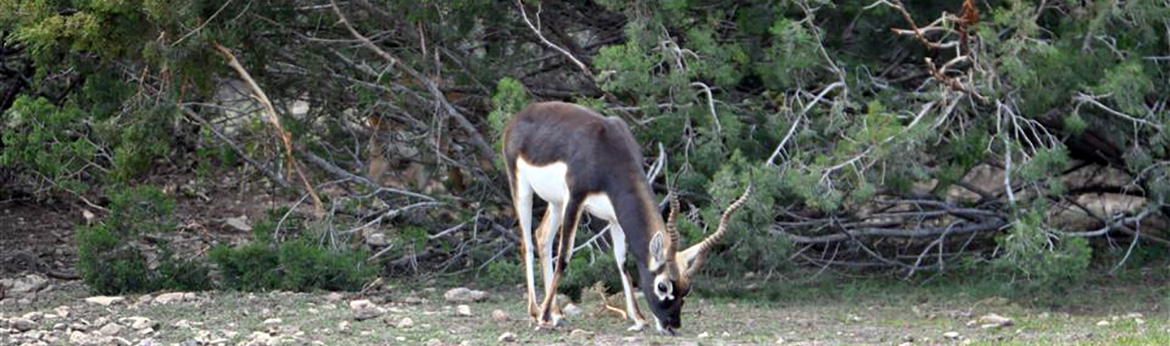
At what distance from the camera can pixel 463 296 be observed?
12.6 meters

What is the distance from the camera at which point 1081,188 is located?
1517cm

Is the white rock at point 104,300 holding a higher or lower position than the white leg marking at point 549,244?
lower

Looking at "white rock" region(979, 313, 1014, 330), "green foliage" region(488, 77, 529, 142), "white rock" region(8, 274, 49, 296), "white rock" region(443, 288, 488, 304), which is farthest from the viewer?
→ "white rock" region(8, 274, 49, 296)

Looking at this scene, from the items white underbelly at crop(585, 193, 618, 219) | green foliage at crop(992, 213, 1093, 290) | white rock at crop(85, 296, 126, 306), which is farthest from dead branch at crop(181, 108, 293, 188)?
A: green foliage at crop(992, 213, 1093, 290)

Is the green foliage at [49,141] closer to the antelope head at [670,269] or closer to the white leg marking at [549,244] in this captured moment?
the white leg marking at [549,244]

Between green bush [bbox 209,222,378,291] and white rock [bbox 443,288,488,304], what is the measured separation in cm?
86

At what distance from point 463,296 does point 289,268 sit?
1.41 meters

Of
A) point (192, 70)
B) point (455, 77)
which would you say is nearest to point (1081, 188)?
point (455, 77)

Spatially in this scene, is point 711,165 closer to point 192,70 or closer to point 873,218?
point 873,218

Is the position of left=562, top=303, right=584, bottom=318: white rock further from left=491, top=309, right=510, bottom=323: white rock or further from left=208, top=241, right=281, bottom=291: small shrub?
left=208, top=241, right=281, bottom=291: small shrub

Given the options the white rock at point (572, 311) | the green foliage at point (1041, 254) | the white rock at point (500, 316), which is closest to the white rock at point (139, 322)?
the white rock at point (500, 316)

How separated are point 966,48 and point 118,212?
21.6 ft

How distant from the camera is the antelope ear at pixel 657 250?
10.1 m

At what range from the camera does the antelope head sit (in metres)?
10.2
